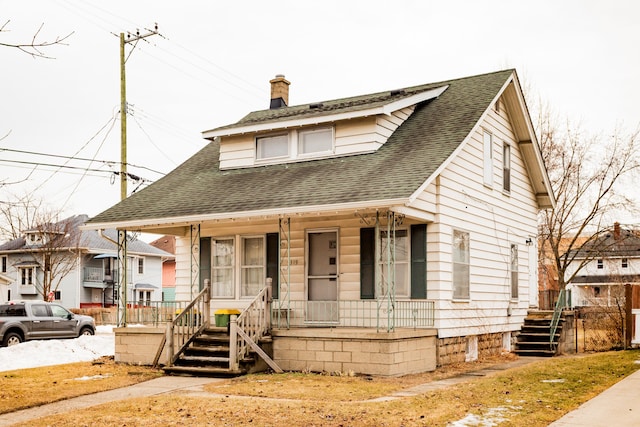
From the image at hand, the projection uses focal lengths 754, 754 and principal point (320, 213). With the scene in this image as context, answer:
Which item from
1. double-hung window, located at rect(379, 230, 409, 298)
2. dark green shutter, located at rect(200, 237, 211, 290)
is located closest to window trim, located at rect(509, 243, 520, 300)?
double-hung window, located at rect(379, 230, 409, 298)

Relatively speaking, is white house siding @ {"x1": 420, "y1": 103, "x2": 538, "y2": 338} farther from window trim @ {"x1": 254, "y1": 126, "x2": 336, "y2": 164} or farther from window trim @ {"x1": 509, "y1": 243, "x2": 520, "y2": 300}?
window trim @ {"x1": 254, "y1": 126, "x2": 336, "y2": 164}

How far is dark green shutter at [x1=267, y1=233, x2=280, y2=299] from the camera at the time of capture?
18.3 metres

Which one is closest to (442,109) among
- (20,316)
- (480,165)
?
(480,165)

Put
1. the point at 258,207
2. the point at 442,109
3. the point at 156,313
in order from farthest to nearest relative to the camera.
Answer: the point at 442,109 → the point at 156,313 → the point at 258,207

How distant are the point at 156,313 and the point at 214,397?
7.15 meters

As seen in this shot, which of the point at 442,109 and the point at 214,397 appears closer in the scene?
the point at 214,397

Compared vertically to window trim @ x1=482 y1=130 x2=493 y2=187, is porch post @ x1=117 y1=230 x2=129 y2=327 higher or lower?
lower

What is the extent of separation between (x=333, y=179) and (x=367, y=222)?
1258mm

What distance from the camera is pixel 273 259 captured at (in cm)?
1836

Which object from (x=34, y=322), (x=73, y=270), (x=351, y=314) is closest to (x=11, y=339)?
(x=34, y=322)

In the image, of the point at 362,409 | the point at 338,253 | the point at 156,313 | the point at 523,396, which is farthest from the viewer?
the point at 156,313

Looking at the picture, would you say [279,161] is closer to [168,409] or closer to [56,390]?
[56,390]

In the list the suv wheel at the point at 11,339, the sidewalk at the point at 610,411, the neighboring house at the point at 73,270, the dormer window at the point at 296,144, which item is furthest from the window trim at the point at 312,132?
the neighboring house at the point at 73,270

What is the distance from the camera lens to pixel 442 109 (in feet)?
65.0
